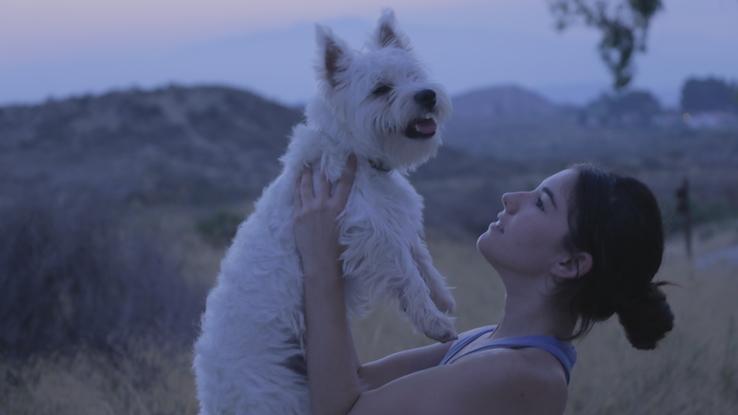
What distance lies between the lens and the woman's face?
2707 millimetres

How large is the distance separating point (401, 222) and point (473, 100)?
161894 millimetres

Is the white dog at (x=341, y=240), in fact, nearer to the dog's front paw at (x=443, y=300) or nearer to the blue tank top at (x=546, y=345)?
the dog's front paw at (x=443, y=300)

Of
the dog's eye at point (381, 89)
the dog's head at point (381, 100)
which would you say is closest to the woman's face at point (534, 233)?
the dog's head at point (381, 100)

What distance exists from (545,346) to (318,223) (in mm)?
833

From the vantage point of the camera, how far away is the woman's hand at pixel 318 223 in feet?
9.03

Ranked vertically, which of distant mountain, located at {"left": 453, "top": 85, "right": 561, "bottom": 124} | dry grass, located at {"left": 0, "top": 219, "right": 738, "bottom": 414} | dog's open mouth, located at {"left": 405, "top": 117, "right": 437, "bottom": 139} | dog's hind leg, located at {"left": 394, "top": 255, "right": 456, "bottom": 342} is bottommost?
distant mountain, located at {"left": 453, "top": 85, "right": 561, "bottom": 124}

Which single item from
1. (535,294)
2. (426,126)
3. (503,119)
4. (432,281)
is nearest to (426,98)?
(426,126)

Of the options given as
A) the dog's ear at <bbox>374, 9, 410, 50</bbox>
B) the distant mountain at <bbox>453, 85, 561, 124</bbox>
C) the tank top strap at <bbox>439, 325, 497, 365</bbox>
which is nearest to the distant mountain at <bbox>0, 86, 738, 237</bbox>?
Result: the dog's ear at <bbox>374, 9, 410, 50</bbox>

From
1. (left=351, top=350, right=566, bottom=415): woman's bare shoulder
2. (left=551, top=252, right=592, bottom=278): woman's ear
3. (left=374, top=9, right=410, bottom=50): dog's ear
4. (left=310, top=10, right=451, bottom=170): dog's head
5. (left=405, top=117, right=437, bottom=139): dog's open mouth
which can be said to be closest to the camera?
(left=351, top=350, right=566, bottom=415): woman's bare shoulder

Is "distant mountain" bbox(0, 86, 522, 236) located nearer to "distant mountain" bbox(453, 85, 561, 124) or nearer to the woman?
the woman

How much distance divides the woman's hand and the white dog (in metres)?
0.06

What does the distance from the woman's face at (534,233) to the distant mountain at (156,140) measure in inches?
1214

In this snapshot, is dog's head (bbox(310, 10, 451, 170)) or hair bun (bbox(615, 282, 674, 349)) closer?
hair bun (bbox(615, 282, 674, 349))

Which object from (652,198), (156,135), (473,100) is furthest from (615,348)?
(473,100)
